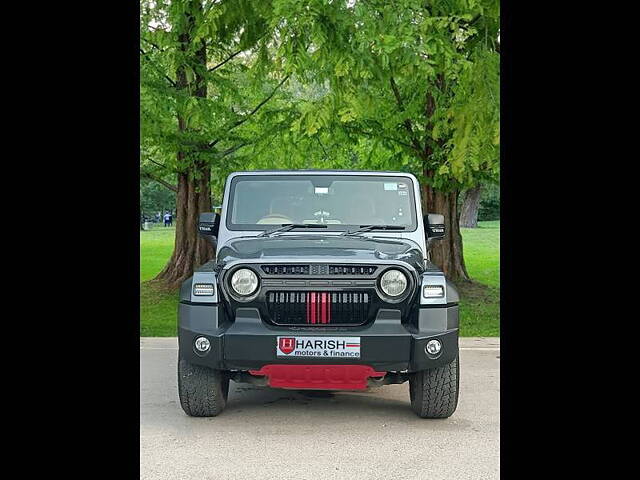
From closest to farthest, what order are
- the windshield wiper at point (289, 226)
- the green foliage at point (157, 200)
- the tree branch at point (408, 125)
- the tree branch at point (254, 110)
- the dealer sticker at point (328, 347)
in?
1. the dealer sticker at point (328, 347)
2. the windshield wiper at point (289, 226)
3. the tree branch at point (254, 110)
4. the tree branch at point (408, 125)
5. the green foliage at point (157, 200)

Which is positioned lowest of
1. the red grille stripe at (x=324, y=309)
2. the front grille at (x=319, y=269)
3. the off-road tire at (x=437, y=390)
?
the off-road tire at (x=437, y=390)

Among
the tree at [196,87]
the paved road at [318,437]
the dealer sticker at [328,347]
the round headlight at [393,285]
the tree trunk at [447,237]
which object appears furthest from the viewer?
the tree trunk at [447,237]

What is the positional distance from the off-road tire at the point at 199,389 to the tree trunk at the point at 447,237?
32.4 ft

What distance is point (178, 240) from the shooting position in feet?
55.0

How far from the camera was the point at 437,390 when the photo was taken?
20.8 ft

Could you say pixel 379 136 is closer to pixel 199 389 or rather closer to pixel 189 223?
pixel 189 223

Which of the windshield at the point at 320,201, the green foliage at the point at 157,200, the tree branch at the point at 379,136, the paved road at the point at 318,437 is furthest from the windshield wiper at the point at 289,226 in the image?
the green foliage at the point at 157,200

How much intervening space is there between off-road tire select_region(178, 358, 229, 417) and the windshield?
1429mm

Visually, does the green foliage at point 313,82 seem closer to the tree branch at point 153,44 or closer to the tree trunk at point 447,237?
the tree branch at point 153,44

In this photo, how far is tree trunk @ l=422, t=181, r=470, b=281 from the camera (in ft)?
52.8

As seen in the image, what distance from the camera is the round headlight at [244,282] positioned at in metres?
6.02
